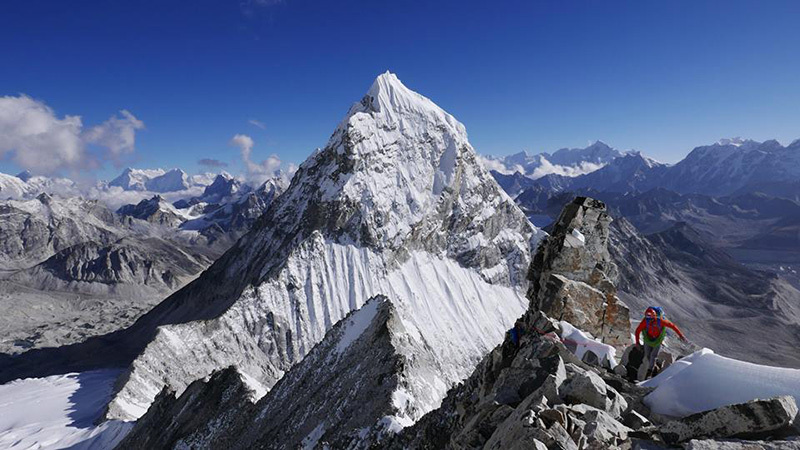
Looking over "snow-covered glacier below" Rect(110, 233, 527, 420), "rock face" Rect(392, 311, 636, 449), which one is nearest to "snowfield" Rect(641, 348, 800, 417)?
"rock face" Rect(392, 311, 636, 449)

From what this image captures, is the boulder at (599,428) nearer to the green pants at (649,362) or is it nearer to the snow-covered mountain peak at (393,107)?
the green pants at (649,362)

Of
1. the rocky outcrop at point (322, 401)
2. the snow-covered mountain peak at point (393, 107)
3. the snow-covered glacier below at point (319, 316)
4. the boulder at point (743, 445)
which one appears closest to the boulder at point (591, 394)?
the boulder at point (743, 445)

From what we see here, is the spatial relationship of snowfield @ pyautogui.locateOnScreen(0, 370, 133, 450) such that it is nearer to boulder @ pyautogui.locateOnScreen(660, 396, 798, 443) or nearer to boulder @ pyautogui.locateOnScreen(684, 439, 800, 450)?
boulder @ pyautogui.locateOnScreen(660, 396, 798, 443)

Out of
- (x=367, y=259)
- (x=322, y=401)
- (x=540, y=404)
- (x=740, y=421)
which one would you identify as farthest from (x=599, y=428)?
(x=367, y=259)

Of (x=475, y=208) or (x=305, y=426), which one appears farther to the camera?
(x=475, y=208)

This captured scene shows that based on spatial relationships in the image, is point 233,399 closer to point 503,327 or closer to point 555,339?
point 555,339

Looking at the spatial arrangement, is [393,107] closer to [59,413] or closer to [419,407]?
[59,413]

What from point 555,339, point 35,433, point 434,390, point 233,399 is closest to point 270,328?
point 35,433
